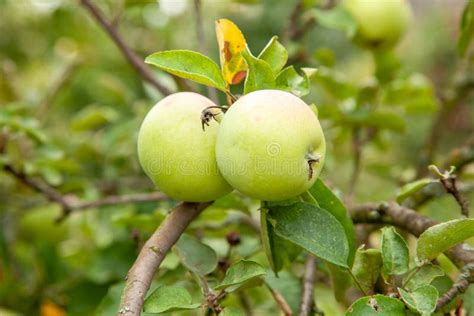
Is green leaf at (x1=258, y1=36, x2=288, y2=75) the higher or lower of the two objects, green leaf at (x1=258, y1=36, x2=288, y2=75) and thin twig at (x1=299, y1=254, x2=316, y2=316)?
the higher

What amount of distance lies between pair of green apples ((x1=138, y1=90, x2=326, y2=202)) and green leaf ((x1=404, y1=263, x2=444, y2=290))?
14cm

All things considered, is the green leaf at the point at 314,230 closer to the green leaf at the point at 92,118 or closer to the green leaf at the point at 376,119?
the green leaf at the point at 376,119

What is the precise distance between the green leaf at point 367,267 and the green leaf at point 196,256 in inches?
5.9

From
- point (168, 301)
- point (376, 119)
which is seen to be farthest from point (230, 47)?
point (376, 119)

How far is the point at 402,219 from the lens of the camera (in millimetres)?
712

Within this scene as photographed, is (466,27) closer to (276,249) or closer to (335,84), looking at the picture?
(335,84)

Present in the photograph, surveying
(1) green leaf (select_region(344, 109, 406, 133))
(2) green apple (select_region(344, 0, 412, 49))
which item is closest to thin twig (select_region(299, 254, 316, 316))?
(1) green leaf (select_region(344, 109, 406, 133))

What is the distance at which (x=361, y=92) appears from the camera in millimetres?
1096

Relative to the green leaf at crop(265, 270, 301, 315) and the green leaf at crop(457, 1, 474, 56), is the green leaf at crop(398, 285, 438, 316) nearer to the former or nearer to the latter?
the green leaf at crop(265, 270, 301, 315)

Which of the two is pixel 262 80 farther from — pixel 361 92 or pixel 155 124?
pixel 361 92

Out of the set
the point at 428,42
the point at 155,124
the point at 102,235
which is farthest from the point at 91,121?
the point at 428,42

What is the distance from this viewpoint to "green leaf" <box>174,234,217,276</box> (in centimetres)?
67

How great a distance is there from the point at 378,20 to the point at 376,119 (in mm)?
178

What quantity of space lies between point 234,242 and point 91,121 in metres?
0.52
